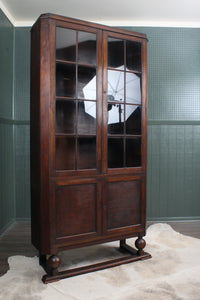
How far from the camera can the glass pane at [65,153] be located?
2533mm

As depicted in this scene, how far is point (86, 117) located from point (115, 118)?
31cm

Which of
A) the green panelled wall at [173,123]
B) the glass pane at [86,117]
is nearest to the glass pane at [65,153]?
the glass pane at [86,117]

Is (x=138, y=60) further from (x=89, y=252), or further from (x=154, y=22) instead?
(x=89, y=252)

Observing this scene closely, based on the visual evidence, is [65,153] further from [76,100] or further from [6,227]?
[6,227]

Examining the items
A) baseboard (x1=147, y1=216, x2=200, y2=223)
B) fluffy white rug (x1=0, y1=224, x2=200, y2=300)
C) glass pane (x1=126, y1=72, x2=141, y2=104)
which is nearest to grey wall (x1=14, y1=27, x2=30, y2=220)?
fluffy white rug (x1=0, y1=224, x2=200, y2=300)

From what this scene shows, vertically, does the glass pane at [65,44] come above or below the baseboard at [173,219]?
above

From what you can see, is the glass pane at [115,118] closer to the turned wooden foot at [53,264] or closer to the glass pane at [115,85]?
the glass pane at [115,85]

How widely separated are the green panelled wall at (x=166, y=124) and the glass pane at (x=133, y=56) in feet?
4.25

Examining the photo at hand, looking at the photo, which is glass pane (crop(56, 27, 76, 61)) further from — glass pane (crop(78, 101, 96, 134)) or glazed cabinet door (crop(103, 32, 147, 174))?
glass pane (crop(78, 101, 96, 134))

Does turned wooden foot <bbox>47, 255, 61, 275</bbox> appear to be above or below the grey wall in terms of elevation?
below

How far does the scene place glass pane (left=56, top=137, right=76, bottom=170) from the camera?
2.53m

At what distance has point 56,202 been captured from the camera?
2467 mm

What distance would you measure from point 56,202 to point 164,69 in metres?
2.68

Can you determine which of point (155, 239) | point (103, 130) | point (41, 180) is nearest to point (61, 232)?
point (41, 180)
